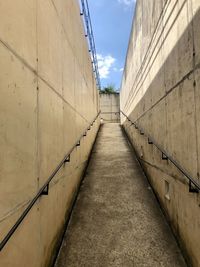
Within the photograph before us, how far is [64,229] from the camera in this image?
9.80ft

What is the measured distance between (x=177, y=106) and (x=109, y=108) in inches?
486

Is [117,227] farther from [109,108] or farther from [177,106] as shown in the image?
[109,108]

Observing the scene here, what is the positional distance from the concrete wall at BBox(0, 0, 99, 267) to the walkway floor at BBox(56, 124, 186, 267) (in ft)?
1.08

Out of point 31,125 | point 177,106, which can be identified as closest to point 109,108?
point 177,106

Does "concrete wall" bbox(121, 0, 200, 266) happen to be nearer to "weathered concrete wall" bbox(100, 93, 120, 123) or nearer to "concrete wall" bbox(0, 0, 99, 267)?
"concrete wall" bbox(0, 0, 99, 267)

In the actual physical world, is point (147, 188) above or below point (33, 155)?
below

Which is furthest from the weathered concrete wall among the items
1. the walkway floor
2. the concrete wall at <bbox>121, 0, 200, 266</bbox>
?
the concrete wall at <bbox>121, 0, 200, 266</bbox>

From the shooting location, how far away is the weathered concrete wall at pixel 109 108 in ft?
48.4

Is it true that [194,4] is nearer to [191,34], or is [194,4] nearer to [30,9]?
[191,34]

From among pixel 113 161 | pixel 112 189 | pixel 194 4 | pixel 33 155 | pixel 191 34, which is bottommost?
pixel 112 189

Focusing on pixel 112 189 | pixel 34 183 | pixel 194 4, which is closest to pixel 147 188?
pixel 112 189

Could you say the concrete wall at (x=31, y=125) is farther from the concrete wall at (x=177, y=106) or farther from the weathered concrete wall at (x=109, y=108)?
the weathered concrete wall at (x=109, y=108)

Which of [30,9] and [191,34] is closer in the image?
[30,9]

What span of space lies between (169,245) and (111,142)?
5.10 meters
